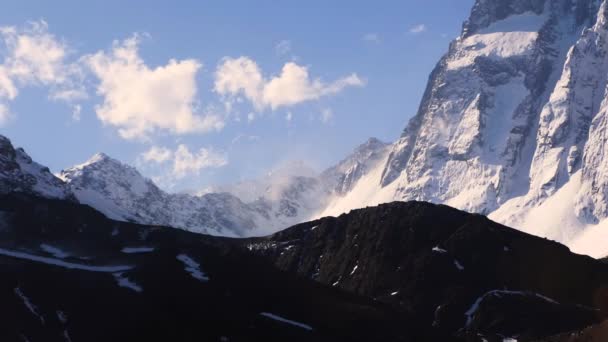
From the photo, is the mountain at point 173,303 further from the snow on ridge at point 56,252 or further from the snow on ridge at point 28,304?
the snow on ridge at point 56,252

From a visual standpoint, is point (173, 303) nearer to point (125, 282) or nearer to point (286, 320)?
point (125, 282)

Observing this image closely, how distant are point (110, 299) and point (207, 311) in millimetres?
16803

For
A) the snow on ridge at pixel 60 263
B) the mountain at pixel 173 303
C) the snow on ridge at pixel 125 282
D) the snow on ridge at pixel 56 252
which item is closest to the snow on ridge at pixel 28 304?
the mountain at pixel 173 303

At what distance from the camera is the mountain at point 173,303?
5576 inches

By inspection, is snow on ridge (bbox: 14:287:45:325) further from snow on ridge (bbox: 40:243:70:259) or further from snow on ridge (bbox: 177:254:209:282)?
snow on ridge (bbox: 40:243:70:259)

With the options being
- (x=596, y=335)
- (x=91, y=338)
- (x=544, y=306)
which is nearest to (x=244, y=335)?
(x=91, y=338)

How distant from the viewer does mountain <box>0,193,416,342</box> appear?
465ft

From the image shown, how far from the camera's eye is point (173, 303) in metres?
154

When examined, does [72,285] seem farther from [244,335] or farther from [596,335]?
[596,335]

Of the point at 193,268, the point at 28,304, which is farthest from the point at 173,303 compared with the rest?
the point at 193,268

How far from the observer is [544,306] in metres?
198

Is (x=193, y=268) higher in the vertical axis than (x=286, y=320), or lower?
higher

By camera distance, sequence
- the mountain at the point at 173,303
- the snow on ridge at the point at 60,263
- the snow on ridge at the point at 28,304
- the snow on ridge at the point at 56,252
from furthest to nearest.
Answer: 1. the snow on ridge at the point at 56,252
2. the snow on ridge at the point at 60,263
3. the snow on ridge at the point at 28,304
4. the mountain at the point at 173,303

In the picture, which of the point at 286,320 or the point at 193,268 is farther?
the point at 193,268
